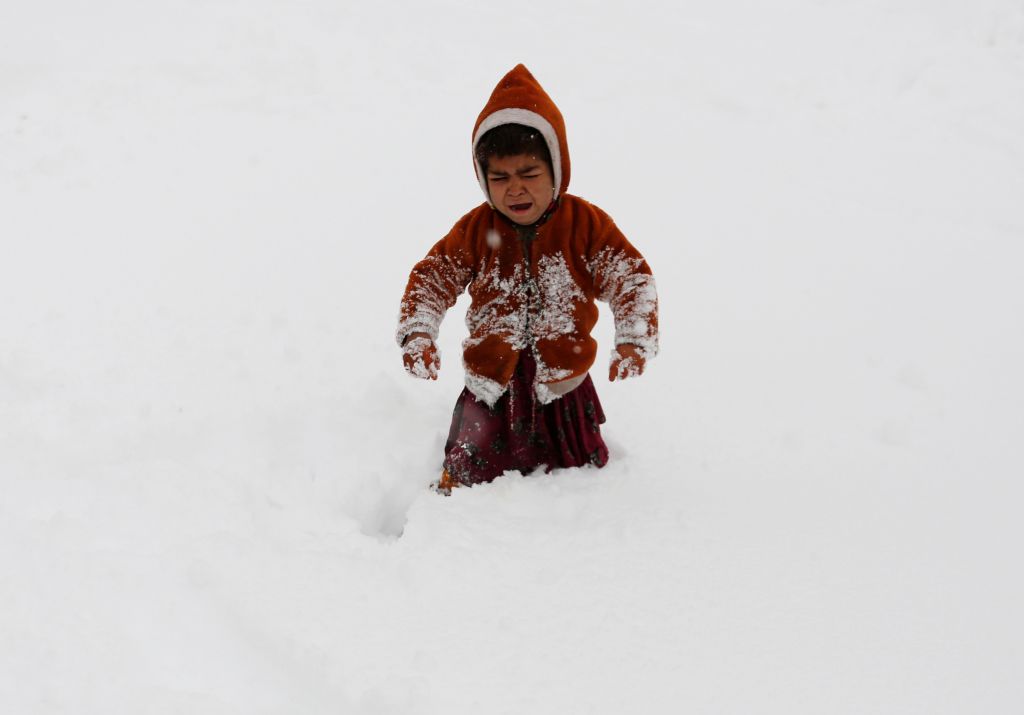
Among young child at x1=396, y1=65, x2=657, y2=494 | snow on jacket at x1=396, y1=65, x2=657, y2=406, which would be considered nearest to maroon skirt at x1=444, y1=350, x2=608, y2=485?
young child at x1=396, y1=65, x2=657, y2=494

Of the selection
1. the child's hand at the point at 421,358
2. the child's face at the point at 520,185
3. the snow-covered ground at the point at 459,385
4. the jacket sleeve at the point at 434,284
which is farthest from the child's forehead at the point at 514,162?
the snow-covered ground at the point at 459,385

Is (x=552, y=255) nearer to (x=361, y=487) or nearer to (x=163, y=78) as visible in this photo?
(x=361, y=487)

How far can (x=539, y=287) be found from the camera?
6.53ft

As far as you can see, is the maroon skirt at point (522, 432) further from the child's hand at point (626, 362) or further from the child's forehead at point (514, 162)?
the child's forehead at point (514, 162)

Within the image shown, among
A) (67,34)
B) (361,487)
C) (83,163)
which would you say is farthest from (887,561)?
(67,34)

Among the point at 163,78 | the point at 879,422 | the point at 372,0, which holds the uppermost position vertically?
the point at 372,0

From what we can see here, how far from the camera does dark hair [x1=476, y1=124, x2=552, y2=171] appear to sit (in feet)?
5.74

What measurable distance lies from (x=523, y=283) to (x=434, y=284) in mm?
246

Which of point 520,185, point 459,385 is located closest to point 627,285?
point 520,185

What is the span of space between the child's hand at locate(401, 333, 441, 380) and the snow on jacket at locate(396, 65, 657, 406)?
46 mm

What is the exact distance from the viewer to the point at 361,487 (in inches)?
88.5

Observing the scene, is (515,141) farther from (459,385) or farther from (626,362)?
(459,385)

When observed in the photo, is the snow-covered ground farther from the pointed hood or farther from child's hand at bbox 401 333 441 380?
the pointed hood

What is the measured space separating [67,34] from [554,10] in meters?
3.49
